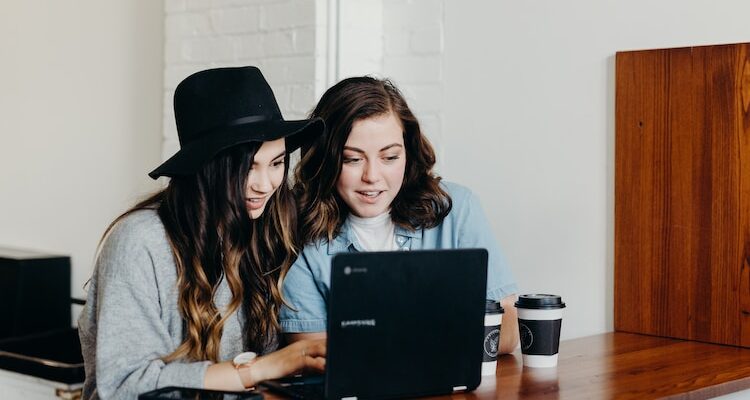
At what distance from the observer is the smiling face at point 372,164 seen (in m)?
2.02

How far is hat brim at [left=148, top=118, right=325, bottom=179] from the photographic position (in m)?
1.71

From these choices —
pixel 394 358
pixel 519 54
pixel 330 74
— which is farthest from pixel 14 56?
pixel 394 358

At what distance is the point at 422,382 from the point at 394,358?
71 millimetres

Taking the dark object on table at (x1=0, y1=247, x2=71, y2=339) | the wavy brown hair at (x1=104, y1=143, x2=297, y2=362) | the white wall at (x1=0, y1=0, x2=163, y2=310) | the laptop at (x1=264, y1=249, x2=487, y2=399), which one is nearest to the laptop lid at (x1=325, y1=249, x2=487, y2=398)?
the laptop at (x1=264, y1=249, x2=487, y2=399)

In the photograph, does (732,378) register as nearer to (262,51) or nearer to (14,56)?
(262,51)

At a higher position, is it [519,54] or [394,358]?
[519,54]

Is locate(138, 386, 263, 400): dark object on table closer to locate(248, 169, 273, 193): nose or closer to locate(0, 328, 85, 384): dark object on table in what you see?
locate(248, 169, 273, 193): nose

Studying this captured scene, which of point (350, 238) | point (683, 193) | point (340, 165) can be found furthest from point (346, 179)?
point (683, 193)

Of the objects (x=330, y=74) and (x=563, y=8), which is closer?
(x=563, y=8)

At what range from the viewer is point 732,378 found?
183cm

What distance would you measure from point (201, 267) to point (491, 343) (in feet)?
1.75

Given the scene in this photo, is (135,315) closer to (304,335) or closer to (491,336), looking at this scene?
(304,335)

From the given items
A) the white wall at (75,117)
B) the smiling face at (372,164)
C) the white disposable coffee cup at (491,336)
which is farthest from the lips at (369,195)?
the white wall at (75,117)

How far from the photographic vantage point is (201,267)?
1772 millimetres
